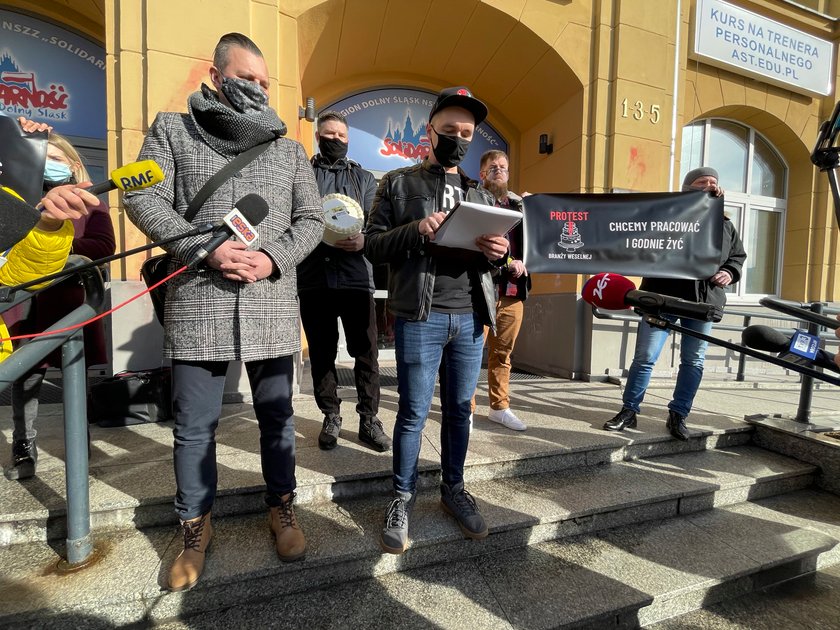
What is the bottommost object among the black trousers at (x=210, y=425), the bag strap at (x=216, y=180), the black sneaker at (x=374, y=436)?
the black sneaker at (x=374, y=436)

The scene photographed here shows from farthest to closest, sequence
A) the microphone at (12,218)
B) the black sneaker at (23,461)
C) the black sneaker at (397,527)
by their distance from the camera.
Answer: the black sneaker at (23,461)
the black sneaker at (397,527)
the microphone at (12,218)

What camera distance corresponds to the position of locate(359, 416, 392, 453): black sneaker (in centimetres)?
258

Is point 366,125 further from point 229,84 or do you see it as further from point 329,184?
point 229,84

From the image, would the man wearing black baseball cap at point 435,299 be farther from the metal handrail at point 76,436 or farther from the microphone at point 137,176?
the metal handrail at point 76,436

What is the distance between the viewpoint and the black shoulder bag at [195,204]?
1580 mm

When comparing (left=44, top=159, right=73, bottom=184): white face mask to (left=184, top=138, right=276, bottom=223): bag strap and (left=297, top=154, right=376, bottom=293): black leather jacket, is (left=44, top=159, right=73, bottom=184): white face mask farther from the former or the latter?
(left=297, top=154, right=376, bottom=293): black leather jacket

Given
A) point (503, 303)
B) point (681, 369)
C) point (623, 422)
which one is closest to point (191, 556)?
point (503, 303)

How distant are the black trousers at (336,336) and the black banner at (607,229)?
6.74 ft

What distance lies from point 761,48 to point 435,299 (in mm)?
7166

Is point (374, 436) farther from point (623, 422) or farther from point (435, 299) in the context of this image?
point (623, 422)

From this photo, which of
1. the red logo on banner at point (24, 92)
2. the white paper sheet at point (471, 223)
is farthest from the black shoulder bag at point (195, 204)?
the red logo on banner at point (24, 92)

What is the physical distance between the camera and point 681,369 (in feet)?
10.6

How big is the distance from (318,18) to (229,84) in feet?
10.5

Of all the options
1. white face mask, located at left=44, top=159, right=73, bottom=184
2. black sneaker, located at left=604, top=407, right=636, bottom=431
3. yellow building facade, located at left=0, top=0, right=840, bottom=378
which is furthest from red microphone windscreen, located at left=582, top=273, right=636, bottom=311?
yellow building facade, located at left=0, top=0, right=840, bottom=378
